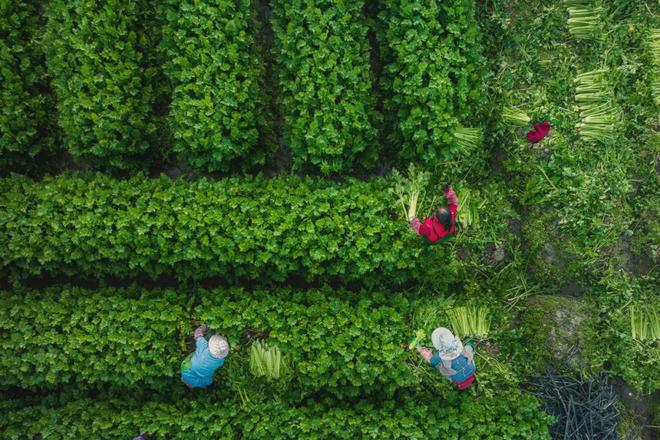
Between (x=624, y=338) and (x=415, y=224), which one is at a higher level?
(x=415, y=224)

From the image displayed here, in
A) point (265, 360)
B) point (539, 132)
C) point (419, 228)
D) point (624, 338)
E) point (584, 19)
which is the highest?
point (584, 19)

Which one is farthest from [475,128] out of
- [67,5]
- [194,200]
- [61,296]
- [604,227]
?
[61,296]

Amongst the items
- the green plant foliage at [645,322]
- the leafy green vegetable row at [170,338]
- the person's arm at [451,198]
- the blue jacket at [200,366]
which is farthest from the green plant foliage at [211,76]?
the green plant foliage at [645,322]

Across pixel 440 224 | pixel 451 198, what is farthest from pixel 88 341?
pixel 451 198

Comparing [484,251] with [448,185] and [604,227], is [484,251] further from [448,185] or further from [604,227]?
[604,227]

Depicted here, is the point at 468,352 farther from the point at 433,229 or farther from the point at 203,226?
the point at 203,226

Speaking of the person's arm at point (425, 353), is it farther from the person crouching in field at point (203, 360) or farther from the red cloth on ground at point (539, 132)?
the red cloth on ground at point (539, 132)

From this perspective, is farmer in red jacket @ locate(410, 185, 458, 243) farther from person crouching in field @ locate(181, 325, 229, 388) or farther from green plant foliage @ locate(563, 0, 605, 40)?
green plant foliage @ locate(563, 0, 605, 40)
